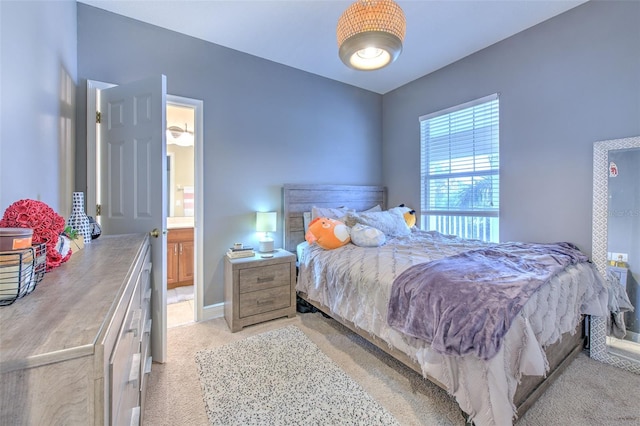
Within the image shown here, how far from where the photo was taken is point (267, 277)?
9.05 ft

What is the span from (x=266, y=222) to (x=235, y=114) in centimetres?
123

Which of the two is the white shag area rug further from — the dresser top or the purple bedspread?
the dresser top

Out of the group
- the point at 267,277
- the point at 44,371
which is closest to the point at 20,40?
the point at 44,371

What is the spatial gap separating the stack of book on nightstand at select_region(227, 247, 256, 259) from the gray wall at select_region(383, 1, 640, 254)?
2.69m

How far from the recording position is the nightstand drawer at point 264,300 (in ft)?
8.66

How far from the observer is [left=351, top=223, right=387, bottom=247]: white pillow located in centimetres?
267

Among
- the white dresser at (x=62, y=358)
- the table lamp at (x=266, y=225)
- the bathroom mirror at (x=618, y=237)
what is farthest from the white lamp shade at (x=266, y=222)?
the bathroom mirror at (x=618, y=237)

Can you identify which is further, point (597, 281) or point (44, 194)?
point (597, 281)

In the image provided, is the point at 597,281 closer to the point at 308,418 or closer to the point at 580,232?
the point at 580,232

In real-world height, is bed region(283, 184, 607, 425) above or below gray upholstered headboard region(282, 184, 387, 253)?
below

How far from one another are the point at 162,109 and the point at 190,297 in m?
2.38

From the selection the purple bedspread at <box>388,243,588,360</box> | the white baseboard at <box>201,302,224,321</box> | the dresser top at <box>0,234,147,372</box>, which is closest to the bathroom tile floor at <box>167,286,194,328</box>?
the white baseboard at <box>201,302,224,321</box>

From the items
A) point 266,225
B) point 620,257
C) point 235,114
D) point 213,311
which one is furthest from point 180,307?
point 620,257

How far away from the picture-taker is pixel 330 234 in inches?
108
